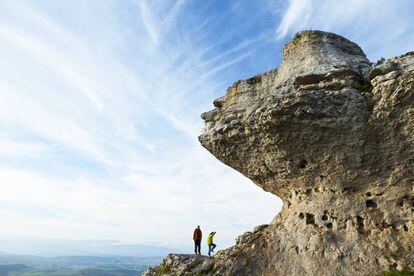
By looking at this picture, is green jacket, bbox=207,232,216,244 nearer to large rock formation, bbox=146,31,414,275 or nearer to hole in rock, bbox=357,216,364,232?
large rock formation, bbox=146,31,414,275

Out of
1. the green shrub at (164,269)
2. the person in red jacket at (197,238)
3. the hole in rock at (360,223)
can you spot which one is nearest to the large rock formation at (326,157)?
the hole in rock at (360,223)

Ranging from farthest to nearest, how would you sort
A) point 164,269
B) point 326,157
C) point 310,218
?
point 164,269 < point 310,218 < point 326,157

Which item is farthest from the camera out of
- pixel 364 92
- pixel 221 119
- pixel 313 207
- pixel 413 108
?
pixel 221 119

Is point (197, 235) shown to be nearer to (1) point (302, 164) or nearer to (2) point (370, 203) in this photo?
(1) point (302, 164)

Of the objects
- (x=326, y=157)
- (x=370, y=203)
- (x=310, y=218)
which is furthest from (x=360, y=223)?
(x=326, y=157)

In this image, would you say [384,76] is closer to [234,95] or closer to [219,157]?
[234,95]

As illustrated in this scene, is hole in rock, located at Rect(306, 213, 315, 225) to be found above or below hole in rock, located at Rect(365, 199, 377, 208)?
below

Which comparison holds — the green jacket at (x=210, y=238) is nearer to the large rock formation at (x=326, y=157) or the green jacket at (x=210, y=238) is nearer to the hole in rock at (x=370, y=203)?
the large rock formation at (x=326, y=157)

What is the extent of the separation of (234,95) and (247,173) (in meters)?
5.83

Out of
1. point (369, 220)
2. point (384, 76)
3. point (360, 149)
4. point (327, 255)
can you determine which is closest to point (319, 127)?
point (360, 149)

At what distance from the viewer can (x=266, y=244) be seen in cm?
2322

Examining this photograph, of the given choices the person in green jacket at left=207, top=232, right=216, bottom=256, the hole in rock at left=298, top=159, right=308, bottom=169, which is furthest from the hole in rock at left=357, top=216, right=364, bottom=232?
the person in green jacket at left=207, top=232, right=216, bottom=256

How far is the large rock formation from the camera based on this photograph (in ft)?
62.8

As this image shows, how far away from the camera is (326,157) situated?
2130cm
